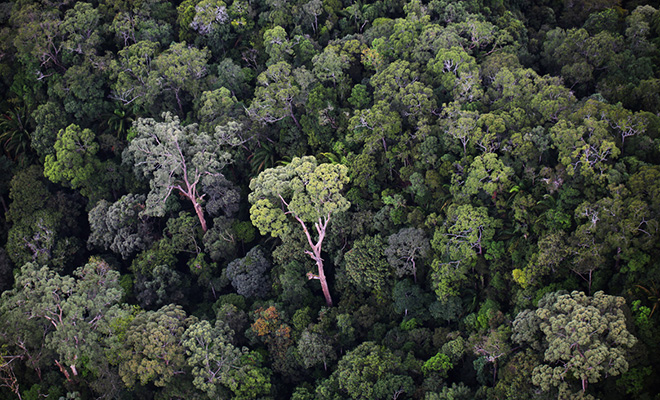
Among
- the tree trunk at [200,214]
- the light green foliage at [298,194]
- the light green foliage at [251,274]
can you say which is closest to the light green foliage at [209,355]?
the light green foliage at [251,274]

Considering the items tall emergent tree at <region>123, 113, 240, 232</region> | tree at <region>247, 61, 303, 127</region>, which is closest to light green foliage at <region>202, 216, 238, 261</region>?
tall emergent tree at <region>123, 113, 240, 232</region>

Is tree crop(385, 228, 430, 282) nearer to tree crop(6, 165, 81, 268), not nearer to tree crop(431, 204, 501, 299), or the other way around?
tree crop(431, 204, 501, 299)

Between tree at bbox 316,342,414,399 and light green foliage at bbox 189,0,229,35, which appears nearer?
tree at bbox 316,342,414,399

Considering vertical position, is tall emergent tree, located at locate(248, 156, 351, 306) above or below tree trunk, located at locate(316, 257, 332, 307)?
above

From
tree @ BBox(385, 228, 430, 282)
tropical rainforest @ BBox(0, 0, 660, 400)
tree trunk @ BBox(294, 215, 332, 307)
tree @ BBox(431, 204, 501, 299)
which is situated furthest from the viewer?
tree trunk @ BBox(294, 215, 332, 307)

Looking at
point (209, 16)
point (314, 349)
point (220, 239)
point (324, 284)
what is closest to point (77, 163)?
point (220, 239)
